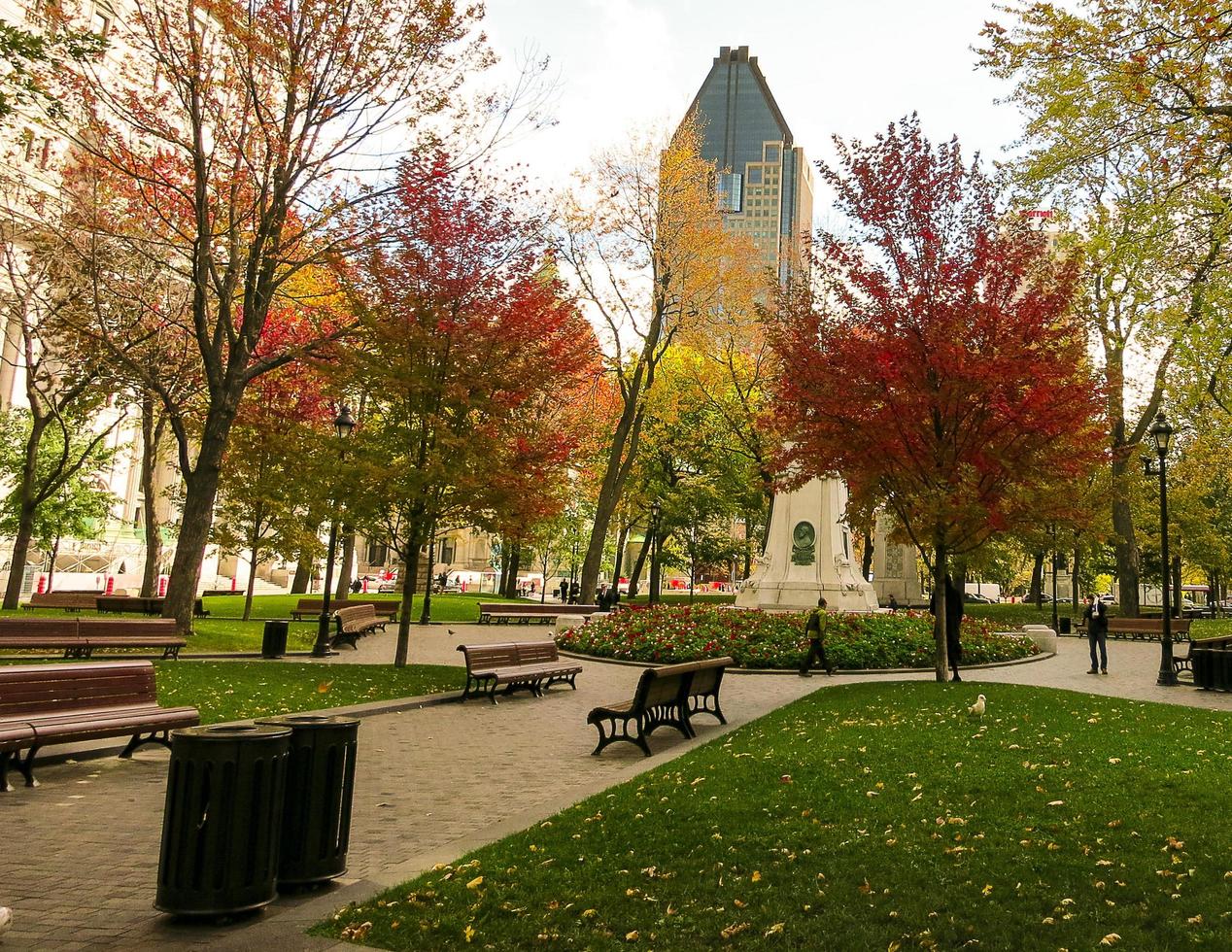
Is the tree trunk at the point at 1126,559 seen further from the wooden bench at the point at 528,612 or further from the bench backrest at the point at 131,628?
the bench backrest at the point at 131,628

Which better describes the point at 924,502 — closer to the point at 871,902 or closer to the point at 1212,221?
the point at 1212,221

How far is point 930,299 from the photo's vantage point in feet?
48.5

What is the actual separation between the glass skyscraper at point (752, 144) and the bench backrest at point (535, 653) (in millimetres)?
143037

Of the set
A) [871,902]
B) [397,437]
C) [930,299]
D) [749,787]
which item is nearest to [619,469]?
[397,437]

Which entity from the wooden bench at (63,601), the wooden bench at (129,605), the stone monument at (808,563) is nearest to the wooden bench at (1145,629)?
the stone monument at (808,563)

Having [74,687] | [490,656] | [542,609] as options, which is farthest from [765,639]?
[74,687]

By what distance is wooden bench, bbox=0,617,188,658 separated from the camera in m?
14.0

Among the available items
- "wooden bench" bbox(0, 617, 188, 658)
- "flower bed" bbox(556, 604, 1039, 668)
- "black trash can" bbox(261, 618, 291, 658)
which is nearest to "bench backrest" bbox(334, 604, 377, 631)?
"black trash can" bbox(261, 618, 291, 658)

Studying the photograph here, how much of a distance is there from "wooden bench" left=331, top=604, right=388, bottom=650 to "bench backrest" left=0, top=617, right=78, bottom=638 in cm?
700

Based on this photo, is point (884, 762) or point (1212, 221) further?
point (1212, 221)

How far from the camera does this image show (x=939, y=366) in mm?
13867

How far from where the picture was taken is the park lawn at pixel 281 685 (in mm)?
11469

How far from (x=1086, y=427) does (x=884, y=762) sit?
10.0 m

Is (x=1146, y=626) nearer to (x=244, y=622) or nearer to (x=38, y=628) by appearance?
(x=244, y=622)
